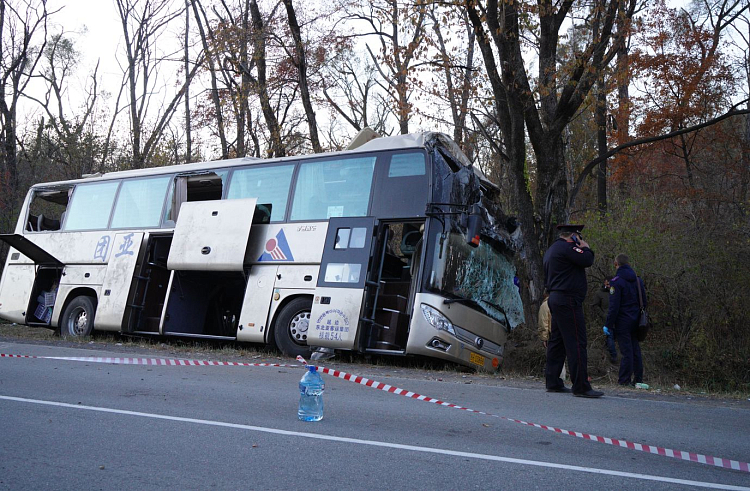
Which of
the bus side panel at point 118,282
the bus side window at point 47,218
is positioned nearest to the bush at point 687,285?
the bus side panel at point 118,282

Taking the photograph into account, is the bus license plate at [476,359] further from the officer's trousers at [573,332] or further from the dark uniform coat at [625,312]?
the officer's trousers at [573,332]

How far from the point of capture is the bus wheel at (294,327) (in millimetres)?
11211

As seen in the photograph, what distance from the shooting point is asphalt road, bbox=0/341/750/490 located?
433 centimetres

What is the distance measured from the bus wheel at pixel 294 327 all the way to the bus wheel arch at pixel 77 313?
5.08 meters

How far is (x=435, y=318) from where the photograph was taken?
987 centimetres

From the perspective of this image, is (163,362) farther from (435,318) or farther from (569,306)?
(569,306)

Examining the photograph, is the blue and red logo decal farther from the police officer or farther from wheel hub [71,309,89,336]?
wheel hub [71,309,89,336]

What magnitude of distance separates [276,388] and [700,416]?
443cm

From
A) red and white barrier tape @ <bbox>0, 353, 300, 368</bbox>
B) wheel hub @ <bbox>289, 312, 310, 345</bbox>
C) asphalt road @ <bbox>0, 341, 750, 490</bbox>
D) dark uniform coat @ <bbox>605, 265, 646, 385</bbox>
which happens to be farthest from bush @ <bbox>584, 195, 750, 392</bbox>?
red and white barrier tape @ <bbox>0, 353, 300, 368</bbox>

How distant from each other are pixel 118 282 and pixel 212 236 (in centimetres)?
280

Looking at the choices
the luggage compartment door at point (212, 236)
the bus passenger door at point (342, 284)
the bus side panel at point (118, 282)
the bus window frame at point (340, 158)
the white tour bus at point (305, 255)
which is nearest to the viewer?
the white tour bus at point (305, 255)

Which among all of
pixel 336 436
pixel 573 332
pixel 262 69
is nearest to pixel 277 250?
pixel 573 332

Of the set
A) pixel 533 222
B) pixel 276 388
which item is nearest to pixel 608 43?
pixel 533 222

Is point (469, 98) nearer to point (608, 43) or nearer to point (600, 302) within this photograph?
point (608, 43)
